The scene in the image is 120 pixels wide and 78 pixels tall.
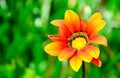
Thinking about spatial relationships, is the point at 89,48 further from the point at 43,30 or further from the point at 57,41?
the point at 43,30

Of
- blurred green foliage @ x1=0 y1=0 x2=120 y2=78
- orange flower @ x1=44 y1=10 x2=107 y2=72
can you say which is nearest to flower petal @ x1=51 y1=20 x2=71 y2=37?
orange flower @ x1=44 y1=10 x2=107 y2=72

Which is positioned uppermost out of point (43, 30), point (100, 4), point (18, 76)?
point (100, 4)

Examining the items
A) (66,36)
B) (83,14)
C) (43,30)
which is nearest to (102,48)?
(83,14)

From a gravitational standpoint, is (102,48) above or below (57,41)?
below

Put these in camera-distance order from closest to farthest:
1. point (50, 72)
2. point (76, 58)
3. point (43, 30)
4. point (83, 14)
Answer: point (76, 58) < point (50, 72) < point (83, 14) < point (43, 30)

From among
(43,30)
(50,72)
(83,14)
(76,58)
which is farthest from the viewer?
(43,30)

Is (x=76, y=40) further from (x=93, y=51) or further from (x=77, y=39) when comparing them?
(x=93, y=51)

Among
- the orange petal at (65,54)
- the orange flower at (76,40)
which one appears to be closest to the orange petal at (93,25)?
the orange flower at (76,40)

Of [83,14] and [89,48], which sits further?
[83,14]

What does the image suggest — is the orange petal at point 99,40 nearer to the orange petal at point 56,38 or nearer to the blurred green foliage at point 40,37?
the orange petal at point 56,38
